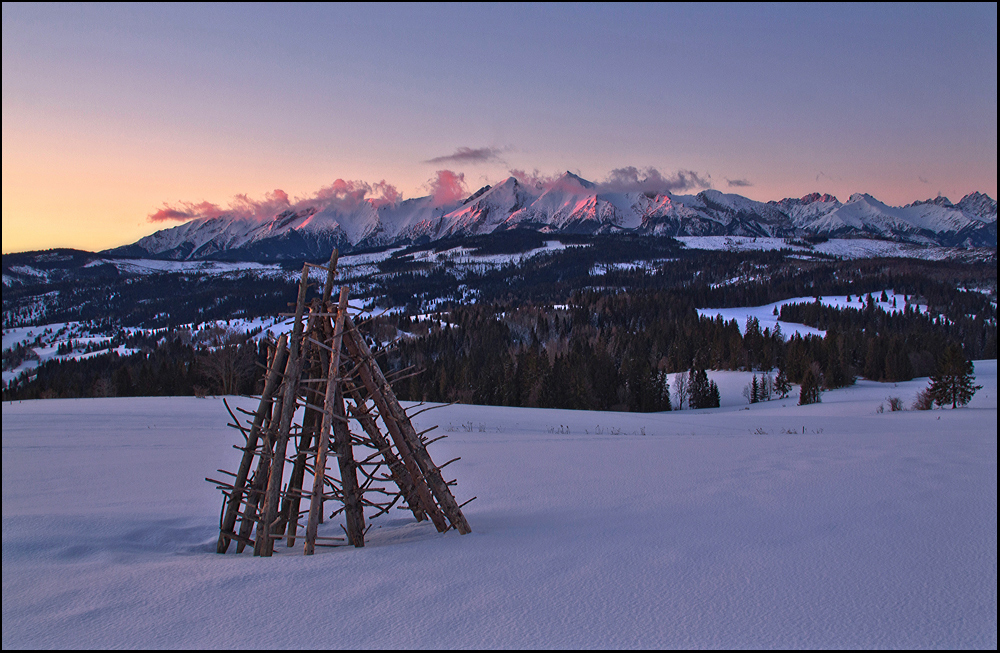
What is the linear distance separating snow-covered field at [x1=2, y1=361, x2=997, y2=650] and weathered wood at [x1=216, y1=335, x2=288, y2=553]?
35 centimetres

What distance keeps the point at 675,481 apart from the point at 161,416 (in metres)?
21.3

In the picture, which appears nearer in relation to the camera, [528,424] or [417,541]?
[417,541]

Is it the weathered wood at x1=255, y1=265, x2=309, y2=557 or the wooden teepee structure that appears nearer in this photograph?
the weathered wood at x1=255, y1=265, x2=309, y2=557

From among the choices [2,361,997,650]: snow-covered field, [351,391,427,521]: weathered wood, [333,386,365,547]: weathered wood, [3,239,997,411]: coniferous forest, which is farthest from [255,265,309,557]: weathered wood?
[3,239,997,411]: coniferous forest

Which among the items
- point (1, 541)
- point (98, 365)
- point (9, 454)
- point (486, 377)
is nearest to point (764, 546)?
point (1, 541)

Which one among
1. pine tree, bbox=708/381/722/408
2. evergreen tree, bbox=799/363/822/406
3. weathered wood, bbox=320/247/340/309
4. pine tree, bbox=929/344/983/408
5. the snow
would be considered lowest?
pine tree, bbox=708/381/722/408

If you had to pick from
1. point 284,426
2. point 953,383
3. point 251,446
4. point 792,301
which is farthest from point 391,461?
point 792,301

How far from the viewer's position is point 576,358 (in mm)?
78688

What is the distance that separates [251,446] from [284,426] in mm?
720

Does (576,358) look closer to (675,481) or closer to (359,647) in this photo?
(675,481)

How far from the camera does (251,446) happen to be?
6746 millimetres

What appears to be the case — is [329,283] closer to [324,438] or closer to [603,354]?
[324,438]

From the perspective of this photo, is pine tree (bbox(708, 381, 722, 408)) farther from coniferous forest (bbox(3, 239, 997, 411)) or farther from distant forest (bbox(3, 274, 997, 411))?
distant forest (bbox(3, 274, 997, 411))

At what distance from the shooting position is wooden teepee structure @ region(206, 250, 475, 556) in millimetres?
6273
